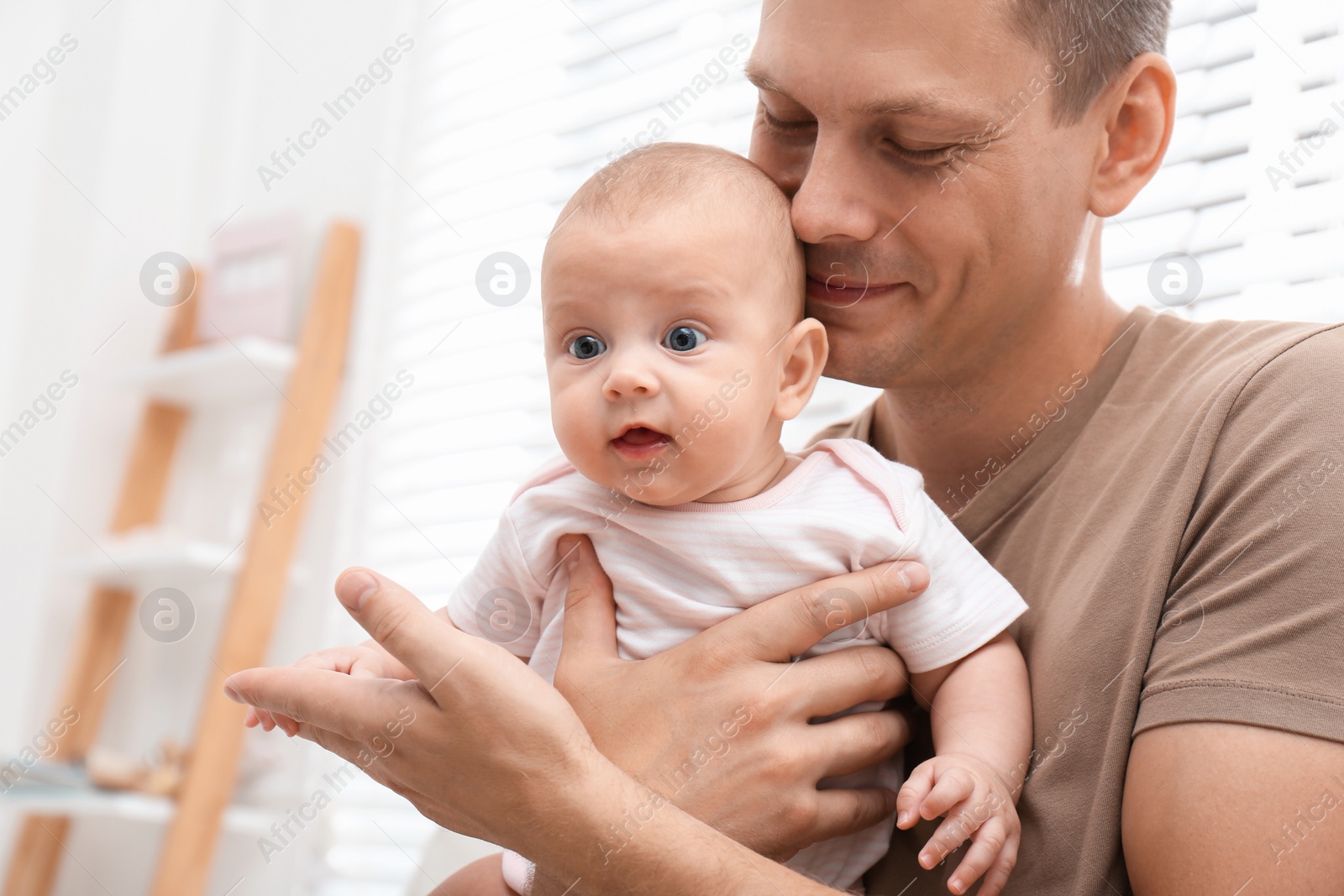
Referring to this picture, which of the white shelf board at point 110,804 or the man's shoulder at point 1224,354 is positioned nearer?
the man's shoulder at point 1224,354

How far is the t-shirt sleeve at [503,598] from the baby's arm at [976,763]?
427 millimetres

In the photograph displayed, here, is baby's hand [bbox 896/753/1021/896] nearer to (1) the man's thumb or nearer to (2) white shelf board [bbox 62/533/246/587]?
(1) the man's thumb

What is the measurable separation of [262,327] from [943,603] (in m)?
2.16

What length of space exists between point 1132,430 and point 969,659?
0.30 meters

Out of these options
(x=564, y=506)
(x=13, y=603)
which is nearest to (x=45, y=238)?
(x=13, y=603)

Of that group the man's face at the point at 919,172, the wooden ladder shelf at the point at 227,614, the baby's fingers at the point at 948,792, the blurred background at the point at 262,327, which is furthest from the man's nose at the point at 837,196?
the wooden ladder shelf at the point at 227,614

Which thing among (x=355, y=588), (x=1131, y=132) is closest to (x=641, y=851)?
(x=355, y=588)

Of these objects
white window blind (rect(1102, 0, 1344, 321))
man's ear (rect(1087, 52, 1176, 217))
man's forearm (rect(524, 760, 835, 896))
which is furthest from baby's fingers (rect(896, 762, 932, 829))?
white window blind (rect(1102, 0, 1344, 321))

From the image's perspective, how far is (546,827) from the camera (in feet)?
3.13

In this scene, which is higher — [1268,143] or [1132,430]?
[1268,143]

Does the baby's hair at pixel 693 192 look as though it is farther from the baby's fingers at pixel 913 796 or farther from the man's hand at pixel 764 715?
A: the baby's fingers at pixel 913 796

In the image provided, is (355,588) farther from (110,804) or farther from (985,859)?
(110,804)

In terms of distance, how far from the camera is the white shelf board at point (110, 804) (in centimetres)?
231

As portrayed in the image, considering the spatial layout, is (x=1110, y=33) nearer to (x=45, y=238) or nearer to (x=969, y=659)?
(x=969, y=659)
